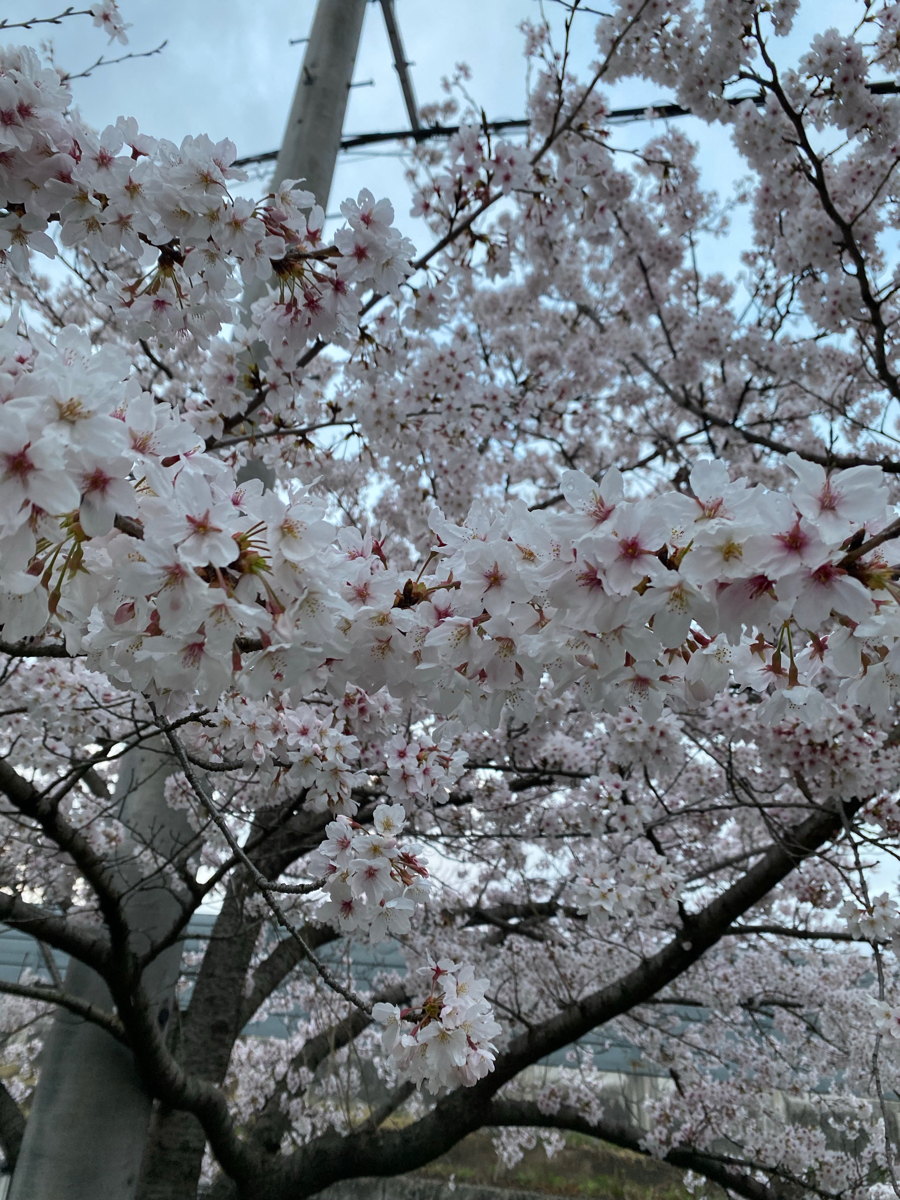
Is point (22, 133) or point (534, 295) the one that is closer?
point (22, 133)

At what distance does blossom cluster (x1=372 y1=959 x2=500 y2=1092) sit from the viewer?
5.02 feet

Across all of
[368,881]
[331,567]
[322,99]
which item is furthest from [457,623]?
[322,99]

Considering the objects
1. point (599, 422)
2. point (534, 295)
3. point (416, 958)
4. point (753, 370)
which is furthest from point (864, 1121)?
point (534, 295)

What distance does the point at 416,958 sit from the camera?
5.75 m

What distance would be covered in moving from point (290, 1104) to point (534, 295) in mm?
6780

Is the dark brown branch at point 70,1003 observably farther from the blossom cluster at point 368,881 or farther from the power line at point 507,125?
the power line at point 507,125

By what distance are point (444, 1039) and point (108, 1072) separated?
2.44m

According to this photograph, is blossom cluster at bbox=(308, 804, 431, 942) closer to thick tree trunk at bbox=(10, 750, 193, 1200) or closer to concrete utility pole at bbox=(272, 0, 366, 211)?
thick tree trunk at bbox=(10, 750, 193, 1200)

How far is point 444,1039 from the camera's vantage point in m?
1.55

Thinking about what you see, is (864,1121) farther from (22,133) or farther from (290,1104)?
(22,133)

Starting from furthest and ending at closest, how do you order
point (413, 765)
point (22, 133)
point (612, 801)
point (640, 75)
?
point (640, 75) → point (612, 801) → point (413, 765) → point (22, 133)

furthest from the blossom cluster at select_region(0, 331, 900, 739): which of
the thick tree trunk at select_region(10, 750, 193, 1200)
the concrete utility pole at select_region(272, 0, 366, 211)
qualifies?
the concrete utility pole at select_region(272, 0, 366, 211)

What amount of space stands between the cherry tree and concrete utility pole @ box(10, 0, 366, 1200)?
0.16ft

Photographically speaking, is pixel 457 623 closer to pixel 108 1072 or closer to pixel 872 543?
pixel 872 543
